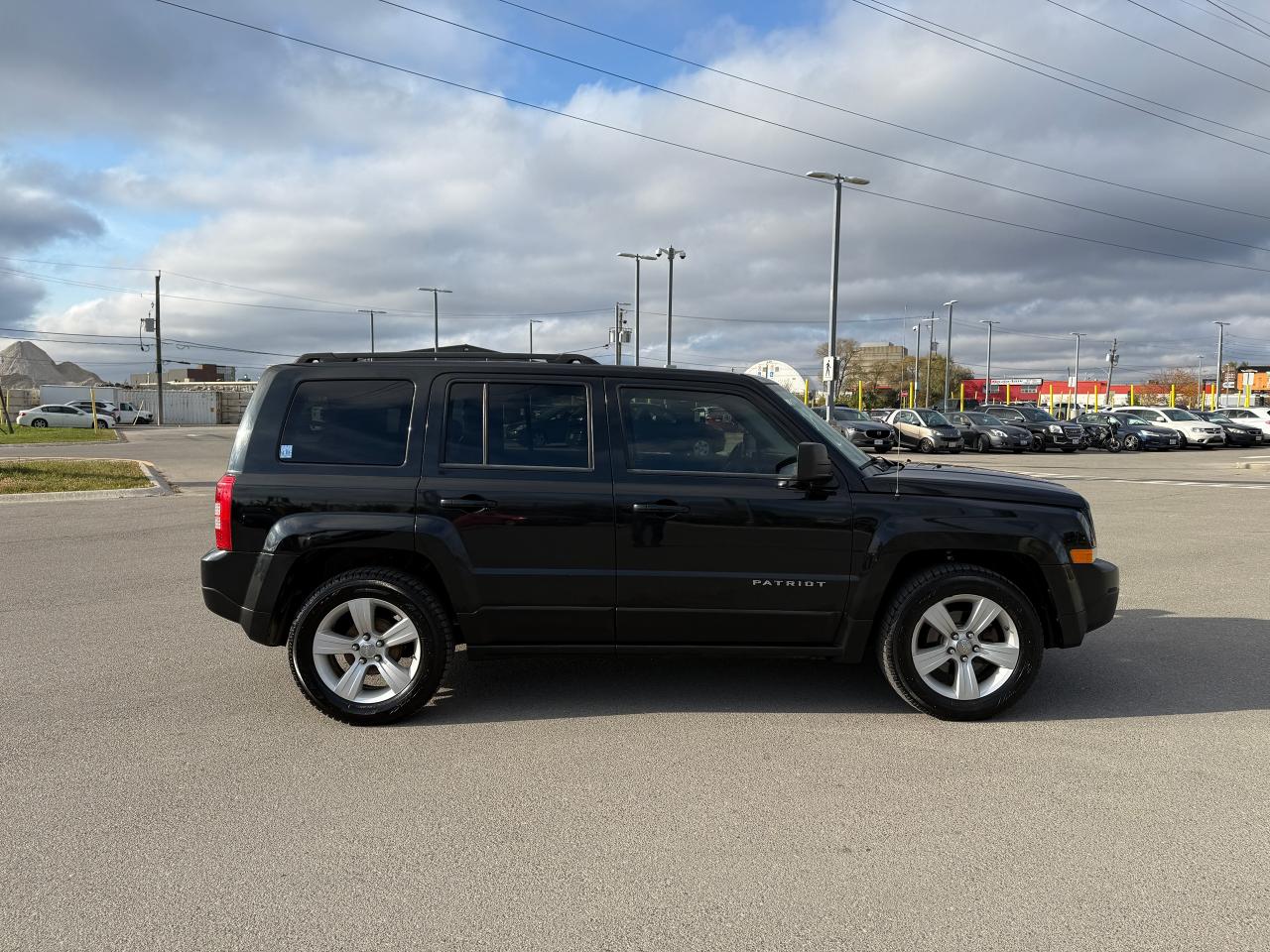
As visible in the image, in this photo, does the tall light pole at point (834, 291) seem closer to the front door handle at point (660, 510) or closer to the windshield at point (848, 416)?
the windshield at point (848, 416)

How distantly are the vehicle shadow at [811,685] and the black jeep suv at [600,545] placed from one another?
0.34 metres

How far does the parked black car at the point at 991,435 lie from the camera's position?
3209 centimetres

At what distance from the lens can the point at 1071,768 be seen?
3951mm

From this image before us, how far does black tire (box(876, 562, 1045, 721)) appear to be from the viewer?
4480 millimetres

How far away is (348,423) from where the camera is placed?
15.2 ft

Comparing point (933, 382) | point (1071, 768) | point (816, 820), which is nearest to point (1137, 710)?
point (1071, 768)

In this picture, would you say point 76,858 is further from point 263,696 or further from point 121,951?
point 263,696

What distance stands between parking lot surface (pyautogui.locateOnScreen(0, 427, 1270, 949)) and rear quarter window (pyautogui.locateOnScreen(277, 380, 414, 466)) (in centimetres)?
133

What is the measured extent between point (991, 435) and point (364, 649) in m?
31.1

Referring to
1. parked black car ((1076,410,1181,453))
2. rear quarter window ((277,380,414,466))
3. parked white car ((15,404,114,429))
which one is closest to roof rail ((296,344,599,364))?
rear quarter window ((277,380,414,466))

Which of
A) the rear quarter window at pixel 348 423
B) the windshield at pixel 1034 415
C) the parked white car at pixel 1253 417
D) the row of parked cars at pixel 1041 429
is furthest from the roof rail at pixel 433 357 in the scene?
the parked white car at pixel 1253 417

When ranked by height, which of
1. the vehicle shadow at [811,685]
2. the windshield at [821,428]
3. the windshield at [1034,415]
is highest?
the windshield at [1034,415]

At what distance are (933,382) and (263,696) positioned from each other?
98.9 m

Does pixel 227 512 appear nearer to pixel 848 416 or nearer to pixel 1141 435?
pixel 848 416
